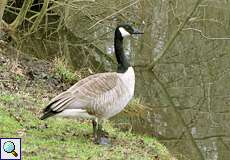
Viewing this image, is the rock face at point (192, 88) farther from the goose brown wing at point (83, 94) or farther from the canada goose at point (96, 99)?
the goose brown wing at point (83, 94)

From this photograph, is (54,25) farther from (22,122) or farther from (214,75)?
(22,122)

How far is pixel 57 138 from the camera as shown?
7.03m

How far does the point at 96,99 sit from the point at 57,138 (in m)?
0.77

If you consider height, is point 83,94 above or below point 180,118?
below

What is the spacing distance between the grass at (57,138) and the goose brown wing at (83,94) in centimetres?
47

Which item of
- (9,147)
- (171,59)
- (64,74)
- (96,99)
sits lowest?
(9,147)

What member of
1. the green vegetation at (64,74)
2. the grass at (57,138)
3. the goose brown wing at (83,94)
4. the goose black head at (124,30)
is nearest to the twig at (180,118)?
the grass at (57,138)

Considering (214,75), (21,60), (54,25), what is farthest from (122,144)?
(54,25)

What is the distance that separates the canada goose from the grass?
1.11ft

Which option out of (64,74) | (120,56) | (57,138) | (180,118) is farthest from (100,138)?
(180,118)

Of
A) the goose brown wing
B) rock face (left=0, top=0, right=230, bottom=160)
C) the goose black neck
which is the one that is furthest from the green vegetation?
the goose brown wing

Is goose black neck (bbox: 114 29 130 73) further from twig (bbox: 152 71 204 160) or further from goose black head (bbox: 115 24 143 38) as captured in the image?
twig (bbox: 152 71 204 160)

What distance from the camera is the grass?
6.42m

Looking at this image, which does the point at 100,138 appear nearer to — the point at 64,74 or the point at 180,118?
the point at 64,74
